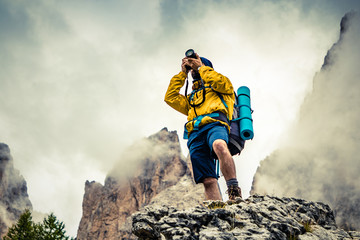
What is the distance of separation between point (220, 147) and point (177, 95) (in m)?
1.75

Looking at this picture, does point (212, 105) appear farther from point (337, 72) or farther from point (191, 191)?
point (337, 72)

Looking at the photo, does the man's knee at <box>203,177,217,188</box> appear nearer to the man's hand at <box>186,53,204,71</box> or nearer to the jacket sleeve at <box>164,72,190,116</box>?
the jacket sleeve at <box>164,72,190,116</box>

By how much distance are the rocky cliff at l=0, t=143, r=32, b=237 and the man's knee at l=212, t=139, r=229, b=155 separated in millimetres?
94082

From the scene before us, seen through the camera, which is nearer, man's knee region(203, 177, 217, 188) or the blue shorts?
the blue shorts

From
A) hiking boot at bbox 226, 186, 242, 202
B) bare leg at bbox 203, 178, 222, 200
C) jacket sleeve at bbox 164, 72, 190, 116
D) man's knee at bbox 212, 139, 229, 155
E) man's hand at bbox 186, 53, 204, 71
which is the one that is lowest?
hiking boot at bbox 226, 186, 242, 202

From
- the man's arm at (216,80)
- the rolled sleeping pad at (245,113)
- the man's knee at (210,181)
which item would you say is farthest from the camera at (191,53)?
the man's knee at (210,181)

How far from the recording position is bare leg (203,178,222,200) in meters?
4.83

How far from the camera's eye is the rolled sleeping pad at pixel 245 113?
5279 mm

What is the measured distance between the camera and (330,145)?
76812 millimetres

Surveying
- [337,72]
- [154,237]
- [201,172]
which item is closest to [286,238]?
[154,237]

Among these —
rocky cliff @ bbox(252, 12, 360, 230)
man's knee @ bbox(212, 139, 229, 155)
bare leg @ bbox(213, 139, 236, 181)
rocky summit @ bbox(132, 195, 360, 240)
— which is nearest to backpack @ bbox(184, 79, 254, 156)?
man's knee @ bbox(212, 139, 229, 155)

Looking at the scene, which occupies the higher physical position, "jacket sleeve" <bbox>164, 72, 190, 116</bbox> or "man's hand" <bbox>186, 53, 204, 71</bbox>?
"man's hand" <bbox>186, 53, 204, 71</bbox>

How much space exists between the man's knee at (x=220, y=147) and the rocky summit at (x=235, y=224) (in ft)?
2.67

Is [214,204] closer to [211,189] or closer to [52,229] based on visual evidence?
[211,189]
